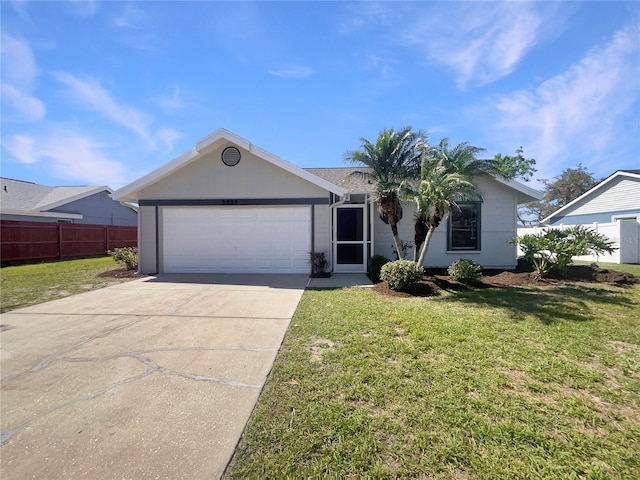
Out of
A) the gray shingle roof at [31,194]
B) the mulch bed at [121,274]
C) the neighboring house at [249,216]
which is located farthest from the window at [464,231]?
the gray shingle roof at [31,194]

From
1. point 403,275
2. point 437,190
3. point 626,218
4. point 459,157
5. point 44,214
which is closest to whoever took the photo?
point 437,190

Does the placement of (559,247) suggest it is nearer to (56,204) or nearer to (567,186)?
(56,204)

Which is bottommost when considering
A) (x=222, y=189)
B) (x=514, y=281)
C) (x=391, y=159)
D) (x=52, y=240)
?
(x=514, y=281)

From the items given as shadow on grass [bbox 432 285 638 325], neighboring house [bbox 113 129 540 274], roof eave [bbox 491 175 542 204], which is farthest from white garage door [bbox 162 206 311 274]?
roof eave [bbox 491 175 542 204]

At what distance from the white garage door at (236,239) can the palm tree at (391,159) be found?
111 inches

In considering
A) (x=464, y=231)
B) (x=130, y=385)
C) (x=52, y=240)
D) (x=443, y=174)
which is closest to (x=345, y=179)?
(x=443, y=174)

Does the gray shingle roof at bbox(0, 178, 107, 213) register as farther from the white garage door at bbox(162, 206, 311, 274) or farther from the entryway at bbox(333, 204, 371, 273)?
the entryway at bbox(333, 204, 371, 273)

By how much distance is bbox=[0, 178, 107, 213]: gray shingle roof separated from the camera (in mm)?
17922

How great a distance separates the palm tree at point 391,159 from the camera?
8359 millimetres

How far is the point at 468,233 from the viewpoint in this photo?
446 inches

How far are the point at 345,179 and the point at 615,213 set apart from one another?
18417 mm

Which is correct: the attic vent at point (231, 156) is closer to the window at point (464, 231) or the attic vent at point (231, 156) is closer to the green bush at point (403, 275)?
the green bush at point (403, 275)

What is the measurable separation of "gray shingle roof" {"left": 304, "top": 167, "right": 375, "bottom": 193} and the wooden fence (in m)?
14.7

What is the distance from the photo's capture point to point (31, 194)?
2002 cm
